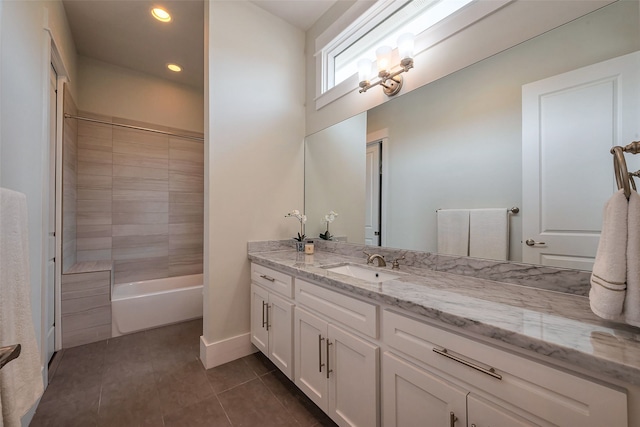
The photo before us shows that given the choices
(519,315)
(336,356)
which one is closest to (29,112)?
(336,356)

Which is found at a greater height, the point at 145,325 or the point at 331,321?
the point at 331,321

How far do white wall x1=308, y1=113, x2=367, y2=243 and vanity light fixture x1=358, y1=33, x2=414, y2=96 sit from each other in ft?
0.80

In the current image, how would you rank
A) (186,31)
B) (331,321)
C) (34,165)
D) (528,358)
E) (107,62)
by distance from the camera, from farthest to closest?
(107,62)
(186,31)
(34,165)
(331,321)
(528,358)

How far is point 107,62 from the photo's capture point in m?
2.85

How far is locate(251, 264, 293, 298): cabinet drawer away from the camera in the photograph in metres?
1.58

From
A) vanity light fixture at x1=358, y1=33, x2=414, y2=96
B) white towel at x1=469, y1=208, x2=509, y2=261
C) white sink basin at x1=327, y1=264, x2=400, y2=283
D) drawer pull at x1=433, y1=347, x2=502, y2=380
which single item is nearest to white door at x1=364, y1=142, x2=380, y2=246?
white sink basin at x1=327, y1=264, x2=400, y2=283

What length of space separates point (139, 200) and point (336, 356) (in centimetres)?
302

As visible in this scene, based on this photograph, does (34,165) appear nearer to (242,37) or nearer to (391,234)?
(242,37)

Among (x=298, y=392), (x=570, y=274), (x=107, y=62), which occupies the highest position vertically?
(x=107, y=62)

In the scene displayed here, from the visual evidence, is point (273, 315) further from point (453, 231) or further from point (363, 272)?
point (453, 231)

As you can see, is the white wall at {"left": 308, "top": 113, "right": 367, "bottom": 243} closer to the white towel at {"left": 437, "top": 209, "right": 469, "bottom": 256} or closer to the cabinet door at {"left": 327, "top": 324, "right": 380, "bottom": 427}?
the white towel at {"left": 437, "top": 209, "right": 469, "bottom": 256}

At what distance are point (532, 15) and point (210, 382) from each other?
9.00ft

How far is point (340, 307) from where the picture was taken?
1212mm

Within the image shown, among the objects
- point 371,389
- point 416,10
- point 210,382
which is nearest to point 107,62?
point 416,10
